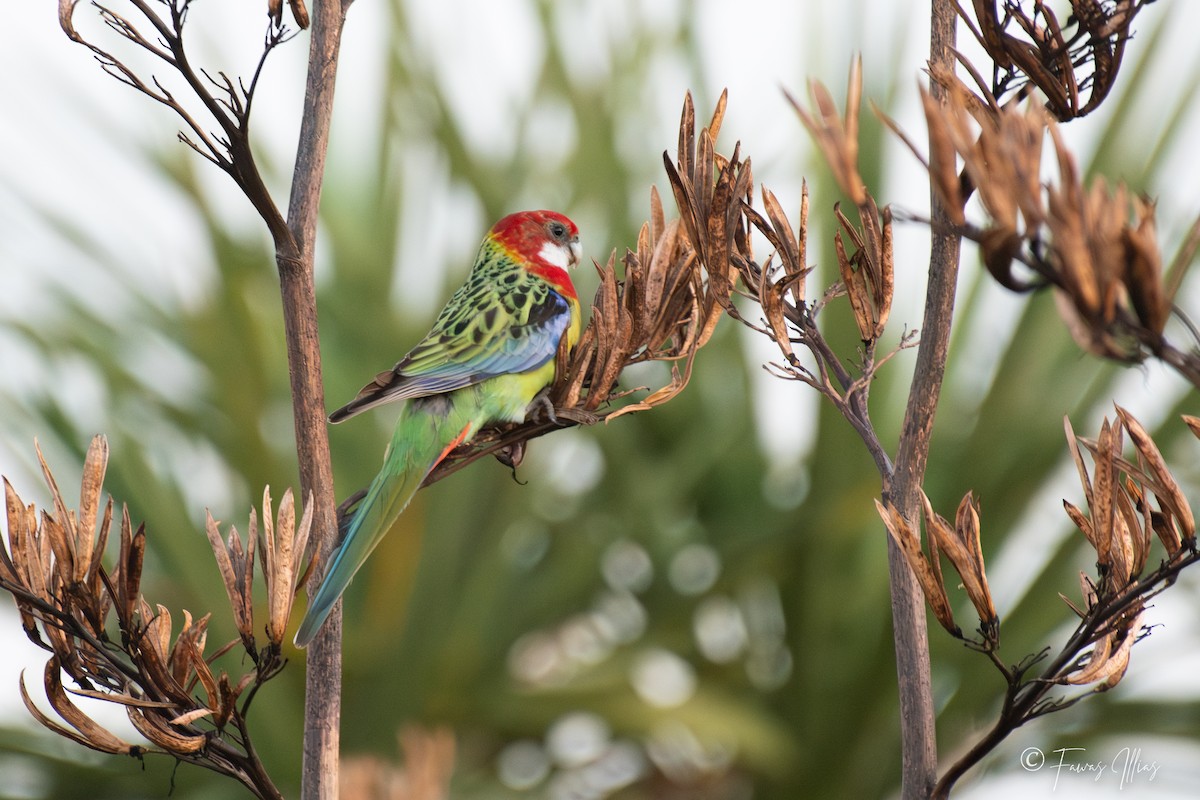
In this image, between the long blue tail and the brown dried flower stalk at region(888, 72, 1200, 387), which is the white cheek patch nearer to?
the long blue tail

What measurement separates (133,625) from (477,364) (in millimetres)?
839

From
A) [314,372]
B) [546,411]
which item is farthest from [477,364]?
[314,372]

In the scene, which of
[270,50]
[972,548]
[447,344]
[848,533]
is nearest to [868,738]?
[848,533]

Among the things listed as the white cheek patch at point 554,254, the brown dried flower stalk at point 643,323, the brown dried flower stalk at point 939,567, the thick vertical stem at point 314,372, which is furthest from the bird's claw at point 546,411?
the white cheek patch at point 554,254

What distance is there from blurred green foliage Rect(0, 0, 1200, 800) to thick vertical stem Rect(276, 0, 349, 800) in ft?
5.50

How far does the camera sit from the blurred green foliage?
262cm

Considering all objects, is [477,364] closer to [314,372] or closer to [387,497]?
[387,497]

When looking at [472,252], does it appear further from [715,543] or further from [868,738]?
[868,738]

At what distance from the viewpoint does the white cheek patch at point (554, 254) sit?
2084 mm

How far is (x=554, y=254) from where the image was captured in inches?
82.8

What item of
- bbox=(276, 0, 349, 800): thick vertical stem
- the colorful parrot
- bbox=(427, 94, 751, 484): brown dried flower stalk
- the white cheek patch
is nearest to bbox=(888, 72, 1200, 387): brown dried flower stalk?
bbox=(427, 94, 751, 484): brown dried flower stalk

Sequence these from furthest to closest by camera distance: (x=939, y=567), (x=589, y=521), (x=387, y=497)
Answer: (x=589, y=521) → (x=387, y=497) → (x=939, y=567)

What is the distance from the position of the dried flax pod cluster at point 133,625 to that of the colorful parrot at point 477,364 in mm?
251

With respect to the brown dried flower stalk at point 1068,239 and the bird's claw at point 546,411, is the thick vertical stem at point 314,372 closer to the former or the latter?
the bird's claw at point 546,411
